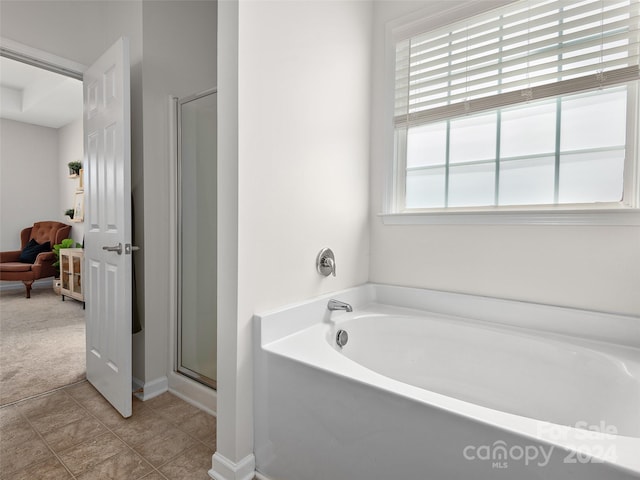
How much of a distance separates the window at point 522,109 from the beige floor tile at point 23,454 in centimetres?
209

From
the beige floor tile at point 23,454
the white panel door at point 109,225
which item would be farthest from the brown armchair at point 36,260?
the beige floor tile at point 23,454

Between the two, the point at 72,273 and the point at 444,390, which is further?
the point at 72,273

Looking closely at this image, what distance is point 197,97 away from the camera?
2037 mm

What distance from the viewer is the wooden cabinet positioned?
439cm

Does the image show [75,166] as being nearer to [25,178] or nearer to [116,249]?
[25,178]

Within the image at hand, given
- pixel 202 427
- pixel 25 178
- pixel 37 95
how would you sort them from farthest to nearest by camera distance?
1. pixel 25 178
2. pixel 37 95
3. pixel 202 427

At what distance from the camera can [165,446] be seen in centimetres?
159

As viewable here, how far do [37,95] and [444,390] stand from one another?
6.07 m

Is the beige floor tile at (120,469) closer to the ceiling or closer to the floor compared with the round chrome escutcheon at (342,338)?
closer to the floor

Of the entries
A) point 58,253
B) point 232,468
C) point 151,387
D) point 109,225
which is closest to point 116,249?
point 109,225

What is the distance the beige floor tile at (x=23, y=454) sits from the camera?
4.69 ft

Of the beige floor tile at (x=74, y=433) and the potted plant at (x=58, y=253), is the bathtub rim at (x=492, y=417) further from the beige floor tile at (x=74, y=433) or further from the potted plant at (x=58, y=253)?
the potted plant at (x=58, y=253)

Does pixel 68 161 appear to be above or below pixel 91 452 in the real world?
above

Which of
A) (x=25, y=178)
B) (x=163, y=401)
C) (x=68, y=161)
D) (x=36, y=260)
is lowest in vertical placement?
(x=163, y=401)
